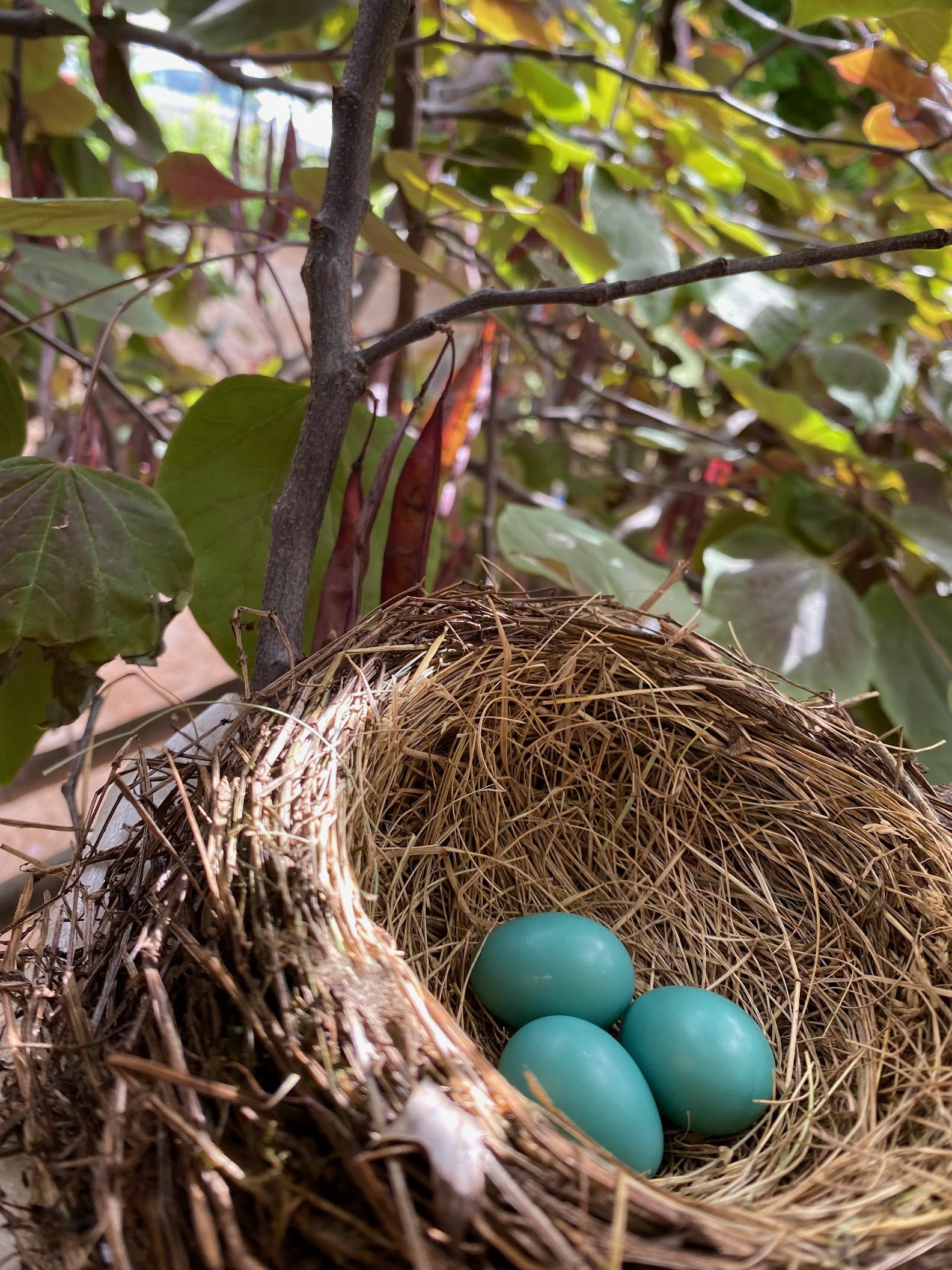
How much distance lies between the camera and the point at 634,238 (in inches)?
38.8

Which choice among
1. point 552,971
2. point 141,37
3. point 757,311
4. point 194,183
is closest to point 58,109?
point 141,37

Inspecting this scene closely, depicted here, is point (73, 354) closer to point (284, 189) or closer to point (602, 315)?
point (284, 189)

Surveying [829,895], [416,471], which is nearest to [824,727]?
[829,895]

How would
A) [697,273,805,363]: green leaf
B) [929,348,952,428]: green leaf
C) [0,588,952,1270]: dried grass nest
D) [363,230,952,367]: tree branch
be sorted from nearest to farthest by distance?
[0,588,952,1270]: dried grass nest
[363,230,952,367]: tree branch
[697,273,805,363]: green leaf
[929,348,952,428]: green leaf

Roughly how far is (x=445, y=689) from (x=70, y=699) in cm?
27

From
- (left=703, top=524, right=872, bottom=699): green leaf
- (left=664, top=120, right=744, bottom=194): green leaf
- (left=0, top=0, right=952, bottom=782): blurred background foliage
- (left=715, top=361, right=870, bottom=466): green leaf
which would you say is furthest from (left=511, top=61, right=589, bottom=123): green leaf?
(left=703, top=524, right=872, bottom=699): green leaf

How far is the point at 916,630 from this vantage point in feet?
3.27

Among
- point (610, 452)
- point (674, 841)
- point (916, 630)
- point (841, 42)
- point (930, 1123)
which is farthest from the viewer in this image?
point (610, 452)

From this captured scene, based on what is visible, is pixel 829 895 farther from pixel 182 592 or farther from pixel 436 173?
pixel 436 173

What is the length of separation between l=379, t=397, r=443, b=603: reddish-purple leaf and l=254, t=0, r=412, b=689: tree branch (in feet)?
0.22

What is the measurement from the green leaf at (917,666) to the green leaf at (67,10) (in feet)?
3.14

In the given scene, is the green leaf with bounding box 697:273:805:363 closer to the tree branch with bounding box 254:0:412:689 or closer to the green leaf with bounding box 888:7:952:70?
the green leaf with bounding box 888:7:952:70

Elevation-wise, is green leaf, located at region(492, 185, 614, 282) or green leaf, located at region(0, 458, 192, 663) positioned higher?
green leaf, located at region(492, 185, 614, 282)

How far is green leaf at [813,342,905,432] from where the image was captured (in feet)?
3.47
